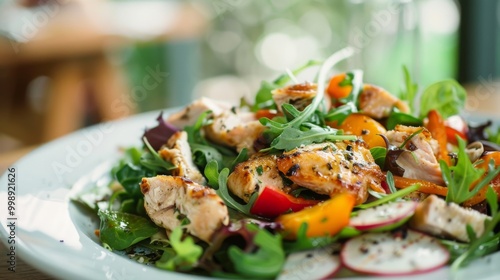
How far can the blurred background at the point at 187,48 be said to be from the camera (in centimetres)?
485

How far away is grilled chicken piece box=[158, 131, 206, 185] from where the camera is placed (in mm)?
1843

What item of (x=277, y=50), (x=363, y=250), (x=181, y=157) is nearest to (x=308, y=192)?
(x=363, y=250)

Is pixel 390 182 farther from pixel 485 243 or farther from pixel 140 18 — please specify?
pixel 140 18

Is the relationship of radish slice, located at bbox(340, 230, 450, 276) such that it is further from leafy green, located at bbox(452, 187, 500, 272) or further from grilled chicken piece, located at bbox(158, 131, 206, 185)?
grilled chicken piece, located at bbox(158, 131, 206, 185)

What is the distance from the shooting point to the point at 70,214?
72.9 inches

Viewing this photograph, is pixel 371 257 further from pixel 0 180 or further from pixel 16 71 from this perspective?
pixel 16 71

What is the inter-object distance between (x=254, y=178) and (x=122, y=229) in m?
0.41

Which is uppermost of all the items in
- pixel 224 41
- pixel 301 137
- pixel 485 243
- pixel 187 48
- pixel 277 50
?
pixel 301 137

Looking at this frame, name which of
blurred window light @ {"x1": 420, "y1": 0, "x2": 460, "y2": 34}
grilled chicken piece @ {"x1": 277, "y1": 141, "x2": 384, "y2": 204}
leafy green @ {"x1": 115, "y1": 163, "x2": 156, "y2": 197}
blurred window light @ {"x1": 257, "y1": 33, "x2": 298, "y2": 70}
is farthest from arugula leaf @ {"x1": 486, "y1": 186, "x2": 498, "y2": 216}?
blurred window light @ {"x1": 257, "y1": 33, "x2": 298, "y2": 70}

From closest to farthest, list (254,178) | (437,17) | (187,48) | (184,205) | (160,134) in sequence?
(184,205) → (254,178) → (160,134) → (437,17) → (187,48)

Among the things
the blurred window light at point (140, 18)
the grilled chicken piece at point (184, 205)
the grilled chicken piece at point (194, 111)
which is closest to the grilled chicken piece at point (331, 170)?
the grilled chicken piece at point (184, 205)

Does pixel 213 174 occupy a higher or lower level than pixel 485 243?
higher

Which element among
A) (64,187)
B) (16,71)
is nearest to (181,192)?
(64,187)

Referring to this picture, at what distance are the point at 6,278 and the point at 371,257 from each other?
0.99 meters
